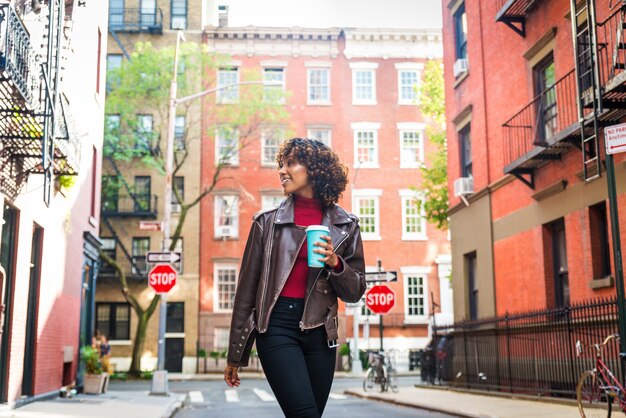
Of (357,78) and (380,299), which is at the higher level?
(357,78)

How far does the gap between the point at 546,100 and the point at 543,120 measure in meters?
0.46

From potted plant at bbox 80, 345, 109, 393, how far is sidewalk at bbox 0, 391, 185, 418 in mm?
580

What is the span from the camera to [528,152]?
16969 millimetres

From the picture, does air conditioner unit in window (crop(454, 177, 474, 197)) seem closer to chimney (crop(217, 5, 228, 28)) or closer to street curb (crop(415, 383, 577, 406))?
street curb (crop(415, 383, 577, 406))

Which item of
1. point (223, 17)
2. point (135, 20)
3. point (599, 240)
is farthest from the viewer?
point (135, 20)

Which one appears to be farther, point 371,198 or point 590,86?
point 371,198

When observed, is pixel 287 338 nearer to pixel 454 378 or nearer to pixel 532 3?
pixel 532 3

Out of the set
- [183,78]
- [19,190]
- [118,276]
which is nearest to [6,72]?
[19,190]

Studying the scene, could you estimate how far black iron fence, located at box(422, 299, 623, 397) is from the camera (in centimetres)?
1419

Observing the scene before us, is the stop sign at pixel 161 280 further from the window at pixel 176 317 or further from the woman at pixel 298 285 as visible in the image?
the window at pixel 176 317

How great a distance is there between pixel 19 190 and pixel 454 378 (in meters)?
13.4

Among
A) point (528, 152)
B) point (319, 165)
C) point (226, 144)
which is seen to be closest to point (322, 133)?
point (226, 144)

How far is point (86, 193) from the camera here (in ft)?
69.6

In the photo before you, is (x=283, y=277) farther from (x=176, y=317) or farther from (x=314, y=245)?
(x=176, y=317)
